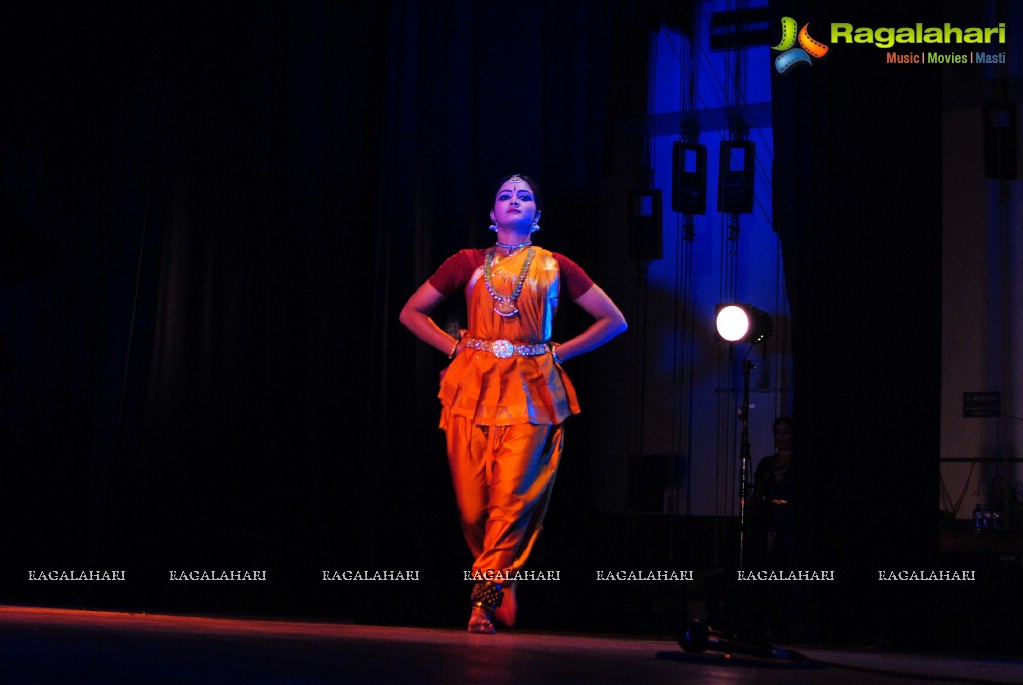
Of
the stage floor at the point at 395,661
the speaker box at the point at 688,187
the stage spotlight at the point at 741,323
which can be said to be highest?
the speaker box at the point at 688,187

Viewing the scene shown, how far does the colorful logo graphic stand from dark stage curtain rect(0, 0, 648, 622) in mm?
809

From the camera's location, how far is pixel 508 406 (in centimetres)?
409

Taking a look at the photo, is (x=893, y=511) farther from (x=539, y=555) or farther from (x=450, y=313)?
(x=450, y=313)

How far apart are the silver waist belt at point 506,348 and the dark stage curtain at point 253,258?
29.3 inches

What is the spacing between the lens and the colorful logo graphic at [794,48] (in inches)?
163

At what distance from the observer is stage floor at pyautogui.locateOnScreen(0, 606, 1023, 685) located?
2.31 m

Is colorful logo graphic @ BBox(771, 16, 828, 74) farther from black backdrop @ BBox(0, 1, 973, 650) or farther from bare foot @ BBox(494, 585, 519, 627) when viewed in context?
bare foot @ BBox(494, 585, 519, 627)

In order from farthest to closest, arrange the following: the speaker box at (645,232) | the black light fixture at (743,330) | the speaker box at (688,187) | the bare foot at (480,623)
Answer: the speaker box at (645,232) < the speaker box at (688,187) < the black light fixture at (743,330) < the bare foot at (480,623)

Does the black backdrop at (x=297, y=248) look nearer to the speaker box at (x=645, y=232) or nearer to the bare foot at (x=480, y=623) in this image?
the speaker box at (x=645, y=232)

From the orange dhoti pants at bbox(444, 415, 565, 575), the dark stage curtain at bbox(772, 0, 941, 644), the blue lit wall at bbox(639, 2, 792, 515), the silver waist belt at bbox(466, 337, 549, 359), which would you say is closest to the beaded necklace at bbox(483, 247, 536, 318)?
the silver waist belt at bbox(466, 337, 549, 359)

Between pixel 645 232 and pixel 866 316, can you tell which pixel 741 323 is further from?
pixel 645 232

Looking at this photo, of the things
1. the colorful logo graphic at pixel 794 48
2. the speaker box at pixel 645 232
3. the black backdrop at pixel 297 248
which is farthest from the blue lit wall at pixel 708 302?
the colorful logo graphic at pixel 794 48

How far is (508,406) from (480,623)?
73 centimetres

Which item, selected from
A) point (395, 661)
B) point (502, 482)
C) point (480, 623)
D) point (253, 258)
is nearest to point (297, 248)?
point (253, 258)
